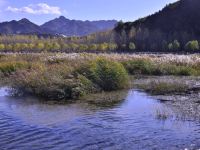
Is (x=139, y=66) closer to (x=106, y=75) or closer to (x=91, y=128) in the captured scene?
(x=106, y=75)

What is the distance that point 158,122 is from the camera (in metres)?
15.7

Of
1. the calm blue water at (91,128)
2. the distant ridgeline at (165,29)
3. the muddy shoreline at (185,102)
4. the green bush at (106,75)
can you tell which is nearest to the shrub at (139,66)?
the muddy shoreline at (185,102)

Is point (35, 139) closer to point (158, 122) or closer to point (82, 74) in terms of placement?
point (158, 122)

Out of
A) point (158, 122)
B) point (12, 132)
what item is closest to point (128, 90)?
point (158, 122)

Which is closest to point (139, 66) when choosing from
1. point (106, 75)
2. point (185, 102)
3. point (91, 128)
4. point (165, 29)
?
point (106, 75)

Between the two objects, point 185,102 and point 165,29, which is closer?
point 185,102

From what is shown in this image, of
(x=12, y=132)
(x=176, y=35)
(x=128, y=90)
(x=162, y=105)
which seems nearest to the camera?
(x=12, y=132)

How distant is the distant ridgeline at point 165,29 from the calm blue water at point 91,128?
3896 inches

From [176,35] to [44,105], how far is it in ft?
390

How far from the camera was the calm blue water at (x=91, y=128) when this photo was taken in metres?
12.7

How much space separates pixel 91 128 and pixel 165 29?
13928cm

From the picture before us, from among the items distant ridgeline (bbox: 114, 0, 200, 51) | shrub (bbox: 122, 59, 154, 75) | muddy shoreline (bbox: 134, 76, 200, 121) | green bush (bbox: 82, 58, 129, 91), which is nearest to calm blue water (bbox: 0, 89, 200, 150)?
muddy shoreline (bbox: 134, 76, 200, 121)

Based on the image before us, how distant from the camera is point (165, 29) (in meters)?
151

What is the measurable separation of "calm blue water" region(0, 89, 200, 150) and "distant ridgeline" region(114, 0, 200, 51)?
9895 centimetres
